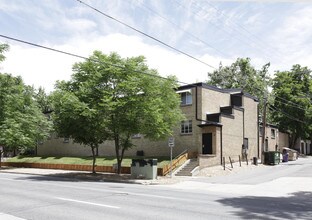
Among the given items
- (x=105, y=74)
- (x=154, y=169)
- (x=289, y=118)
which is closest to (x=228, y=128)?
(x=154, y=169)

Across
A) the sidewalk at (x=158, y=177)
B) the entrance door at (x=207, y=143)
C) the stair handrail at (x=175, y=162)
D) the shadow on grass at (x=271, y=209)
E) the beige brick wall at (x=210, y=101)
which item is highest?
the beige brick wall at (x=210, y=101)

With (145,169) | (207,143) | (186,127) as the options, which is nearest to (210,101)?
(186,127)

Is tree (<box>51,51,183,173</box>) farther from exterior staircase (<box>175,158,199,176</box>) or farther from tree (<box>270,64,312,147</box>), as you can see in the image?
tree (<box>270,64,312,147</box>)

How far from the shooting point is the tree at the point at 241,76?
200 feet

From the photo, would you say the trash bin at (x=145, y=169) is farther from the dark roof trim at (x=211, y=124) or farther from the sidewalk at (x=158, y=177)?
the dark roof trim at (x=211, y=124)

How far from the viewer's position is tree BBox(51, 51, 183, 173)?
24.9 meters

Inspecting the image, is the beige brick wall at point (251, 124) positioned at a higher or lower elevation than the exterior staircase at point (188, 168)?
higher

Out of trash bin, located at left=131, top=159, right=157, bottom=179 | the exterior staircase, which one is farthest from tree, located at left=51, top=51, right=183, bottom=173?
the exterior staircase

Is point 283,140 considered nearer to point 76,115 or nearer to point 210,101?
point 210,101

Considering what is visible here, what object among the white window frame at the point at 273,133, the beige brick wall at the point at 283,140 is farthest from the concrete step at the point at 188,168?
the beige brick wall at the point at 283,140

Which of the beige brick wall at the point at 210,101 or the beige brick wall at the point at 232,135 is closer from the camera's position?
the beige brick wall at the point at 210,101

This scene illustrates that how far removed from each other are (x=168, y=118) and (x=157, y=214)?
1705 cm

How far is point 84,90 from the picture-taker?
25.8 m

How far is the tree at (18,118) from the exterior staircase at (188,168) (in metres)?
A: 19.7
